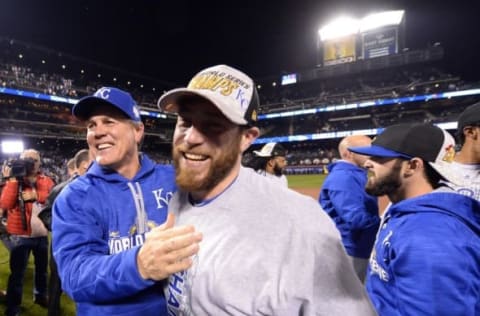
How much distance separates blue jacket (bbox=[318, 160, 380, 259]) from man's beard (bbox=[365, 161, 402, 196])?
106 centimetres

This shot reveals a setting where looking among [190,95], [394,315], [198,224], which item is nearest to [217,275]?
[198,224]

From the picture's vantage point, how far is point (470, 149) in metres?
3.17

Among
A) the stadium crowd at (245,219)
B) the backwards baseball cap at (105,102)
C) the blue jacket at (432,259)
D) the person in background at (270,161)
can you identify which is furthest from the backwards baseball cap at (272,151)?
the blue jacket at (432,259)

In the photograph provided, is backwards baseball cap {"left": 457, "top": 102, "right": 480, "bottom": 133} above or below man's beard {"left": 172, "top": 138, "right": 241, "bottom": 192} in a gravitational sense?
above

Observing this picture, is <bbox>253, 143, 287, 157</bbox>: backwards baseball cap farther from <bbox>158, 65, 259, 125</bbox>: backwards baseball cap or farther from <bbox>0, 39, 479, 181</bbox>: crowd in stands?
<bbox>0, 39, 479, 181</bbox>: crowd in stands

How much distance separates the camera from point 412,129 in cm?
237

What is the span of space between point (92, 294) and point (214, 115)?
3.20 feet

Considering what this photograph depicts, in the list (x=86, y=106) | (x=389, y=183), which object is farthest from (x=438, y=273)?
(x=86, y=106)

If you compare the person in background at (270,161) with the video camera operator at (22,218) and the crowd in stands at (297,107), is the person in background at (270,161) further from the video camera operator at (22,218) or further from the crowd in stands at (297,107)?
the crowd in stands at (297,107)

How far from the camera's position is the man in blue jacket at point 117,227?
1072mm

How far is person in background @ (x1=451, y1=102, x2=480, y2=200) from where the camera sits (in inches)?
120

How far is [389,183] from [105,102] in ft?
7.49

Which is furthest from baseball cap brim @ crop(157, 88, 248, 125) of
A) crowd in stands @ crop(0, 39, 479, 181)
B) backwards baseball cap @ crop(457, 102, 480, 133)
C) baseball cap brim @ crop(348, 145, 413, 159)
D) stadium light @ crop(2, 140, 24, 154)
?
stadium light @ crop(2, 140, 24, 154)

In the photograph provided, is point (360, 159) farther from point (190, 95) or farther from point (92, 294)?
point (92, 294)
